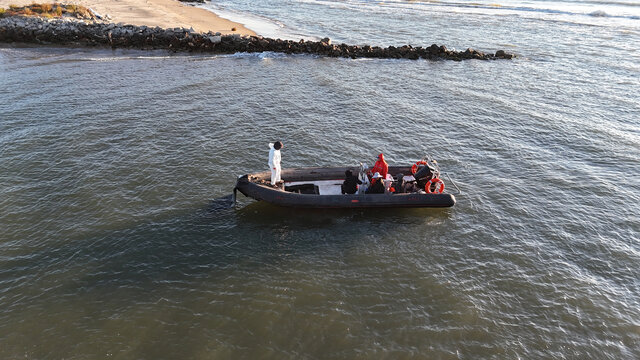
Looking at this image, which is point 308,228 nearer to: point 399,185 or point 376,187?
point 376,187

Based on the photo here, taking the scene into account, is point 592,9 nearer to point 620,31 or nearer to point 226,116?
point 620,31

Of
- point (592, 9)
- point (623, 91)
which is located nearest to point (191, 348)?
point (623, 91)

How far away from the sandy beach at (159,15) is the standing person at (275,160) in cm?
3447

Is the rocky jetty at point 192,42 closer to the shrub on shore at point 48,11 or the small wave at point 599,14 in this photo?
the shrub on shore at point 48,11

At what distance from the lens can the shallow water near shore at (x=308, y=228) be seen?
11.5 meters

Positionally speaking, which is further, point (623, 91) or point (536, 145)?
point (623, 91)

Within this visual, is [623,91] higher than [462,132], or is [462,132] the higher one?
[623,91]

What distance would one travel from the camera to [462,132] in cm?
2417

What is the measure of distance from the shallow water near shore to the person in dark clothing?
108cm

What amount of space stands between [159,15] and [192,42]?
16377 mm

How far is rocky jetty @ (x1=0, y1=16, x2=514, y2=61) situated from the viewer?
40031mm

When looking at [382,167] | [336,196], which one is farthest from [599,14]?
[336,196]

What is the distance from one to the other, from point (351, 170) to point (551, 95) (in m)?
20.5

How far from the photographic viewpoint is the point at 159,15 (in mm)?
52219
